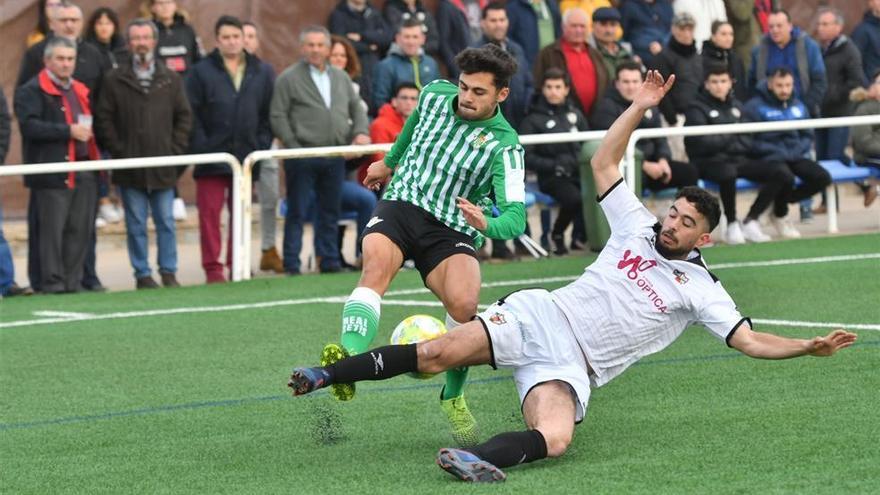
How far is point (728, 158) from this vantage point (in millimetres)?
17344

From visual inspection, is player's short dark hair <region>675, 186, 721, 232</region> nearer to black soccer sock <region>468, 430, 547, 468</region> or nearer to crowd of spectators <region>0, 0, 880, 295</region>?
black soccer sock <region>468, 430, 547, 468</region>

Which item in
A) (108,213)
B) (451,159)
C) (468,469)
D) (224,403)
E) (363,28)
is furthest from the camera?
(363,28)

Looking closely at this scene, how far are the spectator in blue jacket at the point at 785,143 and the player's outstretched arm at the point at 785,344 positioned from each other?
10.1 metres

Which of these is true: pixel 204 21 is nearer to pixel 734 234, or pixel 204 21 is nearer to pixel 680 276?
pixel 734 234

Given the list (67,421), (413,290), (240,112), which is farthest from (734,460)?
(240,112)

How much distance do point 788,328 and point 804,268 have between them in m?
3.33

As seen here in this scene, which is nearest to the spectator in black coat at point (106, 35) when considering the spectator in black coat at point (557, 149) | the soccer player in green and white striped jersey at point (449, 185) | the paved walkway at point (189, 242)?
the paved walkway at point (189, 242)

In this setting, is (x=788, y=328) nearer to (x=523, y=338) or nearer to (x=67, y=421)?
(x=523, y=338)

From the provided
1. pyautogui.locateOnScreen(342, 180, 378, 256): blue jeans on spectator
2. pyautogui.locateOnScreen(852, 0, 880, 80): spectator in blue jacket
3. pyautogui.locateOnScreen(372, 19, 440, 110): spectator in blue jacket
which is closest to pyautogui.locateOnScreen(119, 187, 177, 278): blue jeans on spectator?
pyautogui.locateOnScreen(342, 180, 378, 256): blue jeans on spectator

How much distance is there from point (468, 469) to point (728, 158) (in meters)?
10.8

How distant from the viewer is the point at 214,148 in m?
15.7

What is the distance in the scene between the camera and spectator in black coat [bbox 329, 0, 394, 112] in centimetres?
1773

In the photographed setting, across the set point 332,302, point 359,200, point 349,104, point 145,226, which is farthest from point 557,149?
point 145,226

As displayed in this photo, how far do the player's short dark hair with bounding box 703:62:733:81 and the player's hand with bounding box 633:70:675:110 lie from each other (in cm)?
907
